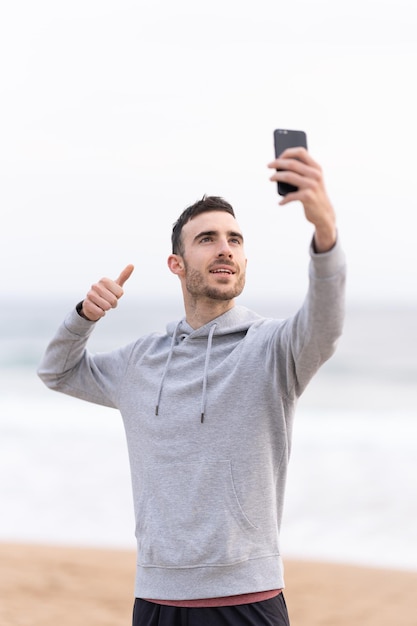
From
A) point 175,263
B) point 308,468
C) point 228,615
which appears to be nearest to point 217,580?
point 228,615

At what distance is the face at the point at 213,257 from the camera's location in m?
2.52

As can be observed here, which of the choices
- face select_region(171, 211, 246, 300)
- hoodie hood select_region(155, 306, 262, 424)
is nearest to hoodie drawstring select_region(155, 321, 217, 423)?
hoodie hood select_region(155, 306, 262, 424)

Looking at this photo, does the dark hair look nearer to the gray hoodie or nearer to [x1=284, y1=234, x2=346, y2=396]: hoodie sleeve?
the gray hoodie

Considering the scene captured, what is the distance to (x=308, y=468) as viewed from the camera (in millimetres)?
9102

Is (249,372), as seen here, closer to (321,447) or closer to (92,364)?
(92,364)

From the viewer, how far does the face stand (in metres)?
2.52

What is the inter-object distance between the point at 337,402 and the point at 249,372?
40.5ft

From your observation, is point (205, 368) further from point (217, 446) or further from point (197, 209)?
point (197, 209)

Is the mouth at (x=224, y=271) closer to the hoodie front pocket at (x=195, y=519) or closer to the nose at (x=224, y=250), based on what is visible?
the nose at (x=224, y=250)

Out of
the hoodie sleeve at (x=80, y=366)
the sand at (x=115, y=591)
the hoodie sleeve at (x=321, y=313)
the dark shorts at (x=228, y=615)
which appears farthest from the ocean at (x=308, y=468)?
the hoodie sleeve at (x=321, y=313)

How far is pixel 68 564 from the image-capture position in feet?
18.4

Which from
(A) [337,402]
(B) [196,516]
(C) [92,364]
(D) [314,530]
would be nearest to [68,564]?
(D) [314,530]

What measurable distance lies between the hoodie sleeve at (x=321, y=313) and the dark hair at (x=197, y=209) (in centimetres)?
59

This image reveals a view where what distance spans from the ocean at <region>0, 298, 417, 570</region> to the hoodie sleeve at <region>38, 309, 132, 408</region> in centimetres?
368
